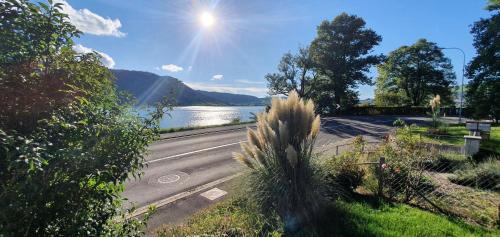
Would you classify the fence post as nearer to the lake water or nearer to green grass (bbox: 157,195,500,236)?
green grass (bbox: 157,195,500,236)

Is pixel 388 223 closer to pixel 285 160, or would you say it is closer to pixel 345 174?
pixel 345 174

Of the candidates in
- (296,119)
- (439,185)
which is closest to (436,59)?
(439,185)

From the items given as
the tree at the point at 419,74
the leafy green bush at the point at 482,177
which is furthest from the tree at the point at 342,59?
the leafy green bush at the point at 482,177

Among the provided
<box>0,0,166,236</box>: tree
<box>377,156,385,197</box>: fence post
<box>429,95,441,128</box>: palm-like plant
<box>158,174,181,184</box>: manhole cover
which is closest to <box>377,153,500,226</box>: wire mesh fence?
<box>377,156,385,197</box>: fence post

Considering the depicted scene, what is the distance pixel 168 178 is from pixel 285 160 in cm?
501

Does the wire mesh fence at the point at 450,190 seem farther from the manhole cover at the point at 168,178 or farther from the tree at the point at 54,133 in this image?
the manhole cover at the point at 168,178

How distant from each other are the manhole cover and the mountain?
2722 mm

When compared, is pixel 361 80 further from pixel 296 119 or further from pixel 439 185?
pixel 296 119

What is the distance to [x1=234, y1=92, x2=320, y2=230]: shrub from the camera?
462 centimetres

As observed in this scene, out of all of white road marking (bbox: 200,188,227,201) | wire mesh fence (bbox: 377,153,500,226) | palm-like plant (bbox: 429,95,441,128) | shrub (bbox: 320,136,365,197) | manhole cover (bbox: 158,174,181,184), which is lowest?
manhole cover (bbox: 158,174,181,184)

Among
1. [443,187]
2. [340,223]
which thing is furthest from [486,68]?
[340,223]

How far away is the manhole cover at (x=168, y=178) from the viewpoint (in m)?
8.23

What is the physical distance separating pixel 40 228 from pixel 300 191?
3.73 m

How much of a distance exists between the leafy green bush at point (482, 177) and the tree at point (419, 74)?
132 feet
